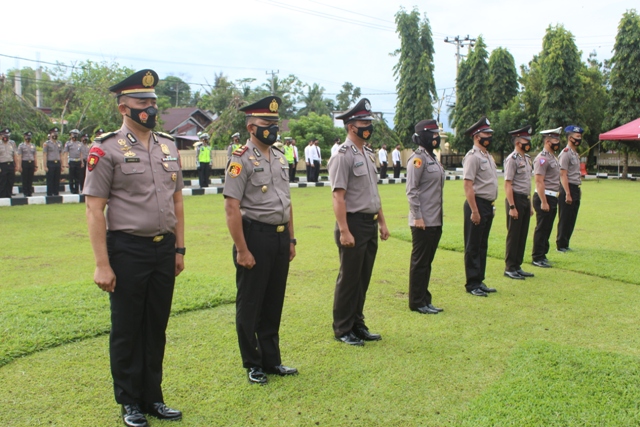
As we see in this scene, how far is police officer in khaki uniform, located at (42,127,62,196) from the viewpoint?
16.0 meters

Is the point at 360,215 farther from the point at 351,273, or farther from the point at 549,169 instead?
the point at 549,169

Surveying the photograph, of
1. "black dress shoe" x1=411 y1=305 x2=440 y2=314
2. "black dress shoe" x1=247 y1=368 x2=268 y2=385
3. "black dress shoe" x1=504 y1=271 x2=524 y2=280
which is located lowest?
"black dress shoe" x1=247 y1=368 x2=268 y2=385

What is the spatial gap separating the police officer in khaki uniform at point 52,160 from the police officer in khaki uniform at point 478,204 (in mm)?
13239

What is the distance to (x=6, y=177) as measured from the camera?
15.0 metres

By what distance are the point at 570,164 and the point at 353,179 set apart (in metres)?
5.45

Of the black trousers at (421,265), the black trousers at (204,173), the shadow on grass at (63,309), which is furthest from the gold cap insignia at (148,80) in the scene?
the black trousers at (204,173)

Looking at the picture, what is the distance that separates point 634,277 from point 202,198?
12.2 m

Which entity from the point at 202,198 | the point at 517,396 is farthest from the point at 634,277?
the point at 202,198

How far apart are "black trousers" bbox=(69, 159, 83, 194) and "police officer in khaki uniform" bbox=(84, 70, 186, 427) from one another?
14.6 m

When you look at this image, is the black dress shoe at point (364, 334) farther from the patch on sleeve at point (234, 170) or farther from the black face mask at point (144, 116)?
the black face mask at point (144, 116)

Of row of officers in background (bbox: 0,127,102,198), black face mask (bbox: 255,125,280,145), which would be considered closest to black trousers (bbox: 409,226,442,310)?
black face mask (bbox: 255,125,280,145)

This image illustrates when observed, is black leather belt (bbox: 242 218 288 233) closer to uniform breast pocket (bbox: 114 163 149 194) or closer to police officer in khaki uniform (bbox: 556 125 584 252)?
uniform breast pocket (bbox: 114 163 149 194)

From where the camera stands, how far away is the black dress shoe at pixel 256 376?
3.77 meters

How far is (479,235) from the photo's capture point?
20.9ft
